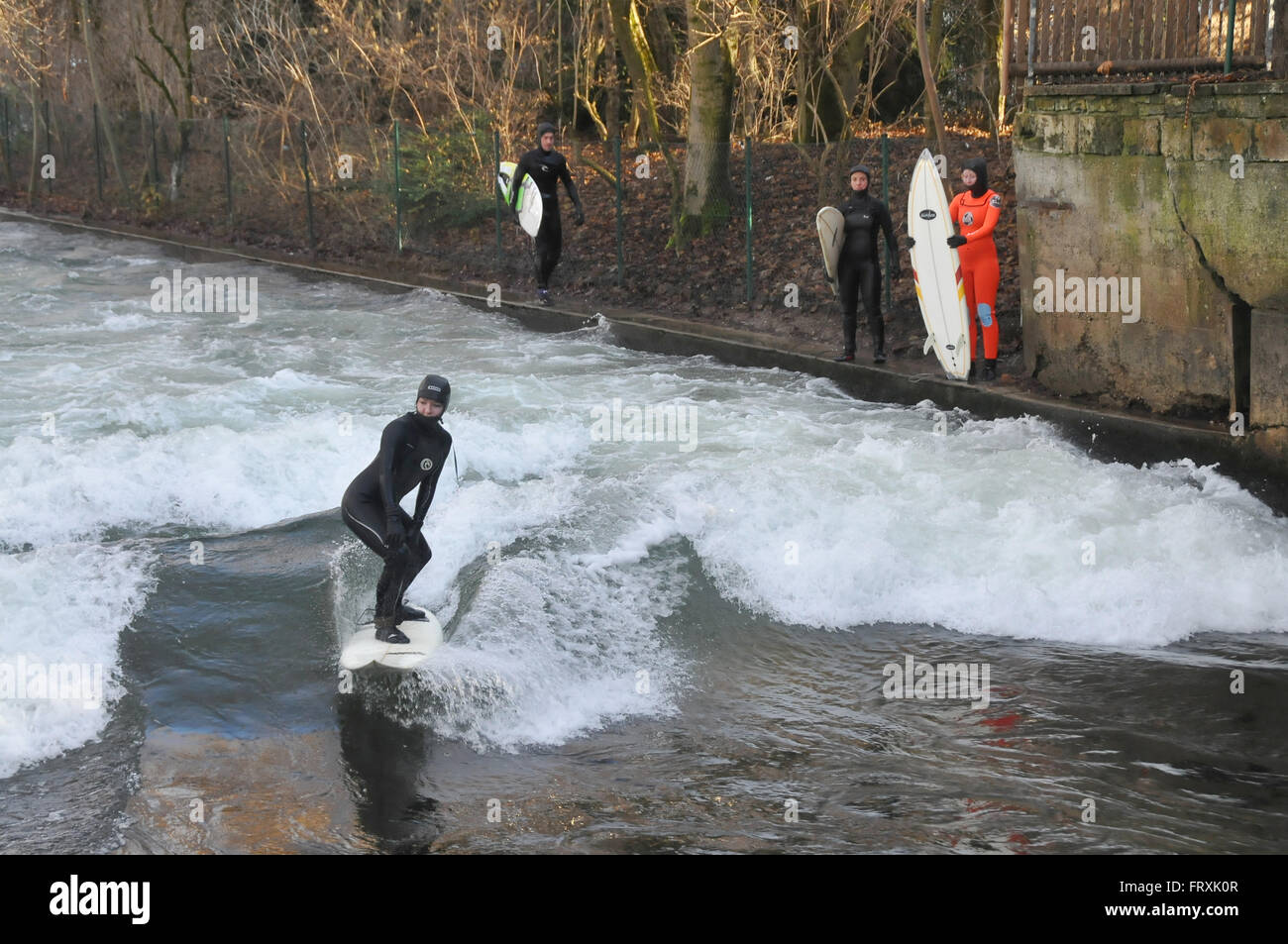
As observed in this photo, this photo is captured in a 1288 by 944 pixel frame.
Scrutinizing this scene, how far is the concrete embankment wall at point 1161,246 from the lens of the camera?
10.4 meters

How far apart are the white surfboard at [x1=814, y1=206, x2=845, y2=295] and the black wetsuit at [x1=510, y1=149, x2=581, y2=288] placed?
3507 millimetres

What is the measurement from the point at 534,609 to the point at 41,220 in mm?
20228

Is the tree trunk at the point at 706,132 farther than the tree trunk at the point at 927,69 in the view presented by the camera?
Yes

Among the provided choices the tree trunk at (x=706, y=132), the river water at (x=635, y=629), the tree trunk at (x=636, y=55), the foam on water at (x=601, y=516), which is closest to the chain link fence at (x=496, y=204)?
the tree trunk at (x=706, y=132)

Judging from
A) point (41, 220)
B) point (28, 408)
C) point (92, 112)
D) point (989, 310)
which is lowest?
point (28, 408)

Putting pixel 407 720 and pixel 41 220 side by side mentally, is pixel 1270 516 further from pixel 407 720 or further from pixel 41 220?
pixel 41 220

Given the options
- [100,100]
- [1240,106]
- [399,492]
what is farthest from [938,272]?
[100,100]

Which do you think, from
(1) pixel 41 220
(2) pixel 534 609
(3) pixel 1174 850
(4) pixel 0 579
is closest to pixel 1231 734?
(3) pixel 1174 850

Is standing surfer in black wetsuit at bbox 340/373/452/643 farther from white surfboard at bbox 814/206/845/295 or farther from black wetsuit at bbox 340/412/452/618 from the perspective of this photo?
white surfboard at bbox 814/206/845/295

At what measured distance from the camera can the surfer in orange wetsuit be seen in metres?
12.1

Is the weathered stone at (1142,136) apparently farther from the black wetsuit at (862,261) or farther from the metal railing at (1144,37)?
the black wetsuit at (862,261)

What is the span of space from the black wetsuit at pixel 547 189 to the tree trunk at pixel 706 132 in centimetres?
198

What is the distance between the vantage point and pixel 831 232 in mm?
13047
